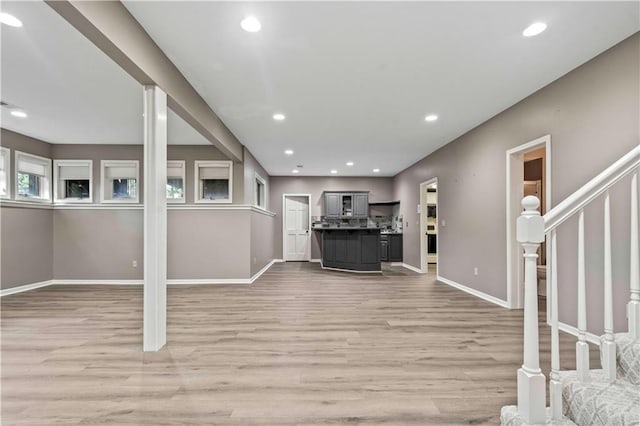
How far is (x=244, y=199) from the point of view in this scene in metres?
5.56

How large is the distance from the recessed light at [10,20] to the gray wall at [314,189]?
6.65m

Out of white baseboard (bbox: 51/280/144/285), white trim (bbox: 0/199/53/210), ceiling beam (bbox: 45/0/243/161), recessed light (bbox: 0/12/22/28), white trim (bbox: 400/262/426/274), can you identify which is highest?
recessed light (bbox: 0/12/22/28)

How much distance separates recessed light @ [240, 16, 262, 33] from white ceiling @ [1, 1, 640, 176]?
5cm

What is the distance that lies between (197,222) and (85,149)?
2.60 metres

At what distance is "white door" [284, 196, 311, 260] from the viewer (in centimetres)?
880

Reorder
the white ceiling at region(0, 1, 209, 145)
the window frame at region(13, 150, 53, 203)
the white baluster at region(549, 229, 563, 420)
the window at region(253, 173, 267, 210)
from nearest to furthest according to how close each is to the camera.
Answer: the white baluster at region(549, 229, 563, 420) → the white ceiling at region(0, 1, 209, 145) → the window frame at region(13, 150, 53, 203) → the window at region(253, 173, 267, 210)

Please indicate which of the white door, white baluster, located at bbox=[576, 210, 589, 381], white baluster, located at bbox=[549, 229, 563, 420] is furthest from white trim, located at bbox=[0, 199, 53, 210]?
white baluster, located at bbox=[576, 210, 589, 381]

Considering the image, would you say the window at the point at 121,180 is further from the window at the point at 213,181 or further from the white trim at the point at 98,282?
the white trim at the point at 98,282

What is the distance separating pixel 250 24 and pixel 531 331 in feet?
8.70

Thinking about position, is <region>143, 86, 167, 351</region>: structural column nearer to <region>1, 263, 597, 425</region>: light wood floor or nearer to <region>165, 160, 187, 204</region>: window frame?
<region>1, 263, 597, 425</region>: light wood floor

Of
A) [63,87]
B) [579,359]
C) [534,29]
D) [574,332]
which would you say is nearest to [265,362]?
[579,359]

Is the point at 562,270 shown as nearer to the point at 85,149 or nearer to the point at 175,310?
the point at 175,310

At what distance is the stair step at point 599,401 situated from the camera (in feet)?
3.82

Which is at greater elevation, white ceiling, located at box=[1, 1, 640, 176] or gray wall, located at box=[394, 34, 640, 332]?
white ceiling, located at box=[1, 1, 640, 176]
